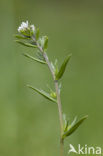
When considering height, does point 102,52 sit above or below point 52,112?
above

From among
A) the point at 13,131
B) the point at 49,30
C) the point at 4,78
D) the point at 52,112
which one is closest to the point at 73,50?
the point at 49,30

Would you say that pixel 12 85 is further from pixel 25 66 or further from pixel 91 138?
pixel 91 138

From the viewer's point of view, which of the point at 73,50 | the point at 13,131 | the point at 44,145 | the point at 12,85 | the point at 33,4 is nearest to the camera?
the point at 44,145

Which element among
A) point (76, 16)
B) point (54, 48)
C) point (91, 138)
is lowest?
point (91, 138)

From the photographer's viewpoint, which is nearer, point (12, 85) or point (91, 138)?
point (91, 138)

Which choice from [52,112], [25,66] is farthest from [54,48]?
[52,112]

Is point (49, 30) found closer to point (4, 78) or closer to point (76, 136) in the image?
point (4, 78)

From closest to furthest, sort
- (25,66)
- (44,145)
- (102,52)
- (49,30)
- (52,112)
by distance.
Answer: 1. (44,145)
2. (52,112)
3. (25,66)
4. (102,52)
5. (49,30)
